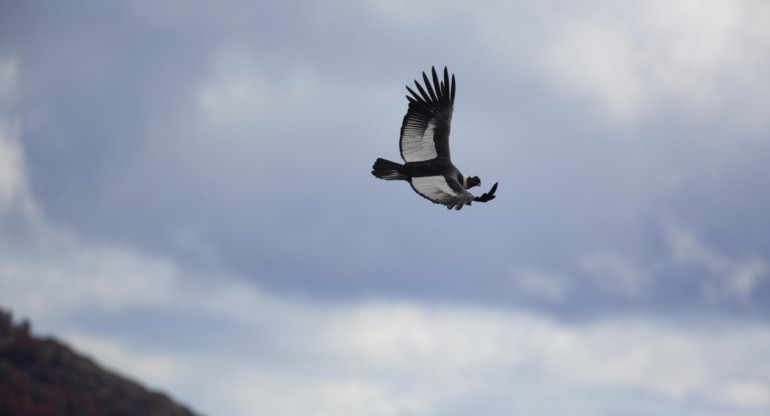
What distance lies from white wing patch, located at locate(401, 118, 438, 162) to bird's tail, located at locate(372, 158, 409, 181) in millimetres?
1331

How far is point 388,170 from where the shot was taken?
4131 centimetres

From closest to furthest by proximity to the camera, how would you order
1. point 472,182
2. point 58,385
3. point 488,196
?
point 488,196 → point 472,182 → point 58,385

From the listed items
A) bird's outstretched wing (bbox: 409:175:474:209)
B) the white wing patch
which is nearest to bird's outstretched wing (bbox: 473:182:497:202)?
bird's outstretched wing (bbox: 409:175:474:209)

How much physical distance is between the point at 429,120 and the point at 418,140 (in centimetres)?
137

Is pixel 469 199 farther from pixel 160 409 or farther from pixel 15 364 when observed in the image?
pixel 15 364

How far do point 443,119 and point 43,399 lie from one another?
498 feet

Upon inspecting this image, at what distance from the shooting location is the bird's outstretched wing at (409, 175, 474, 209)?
37625 mm

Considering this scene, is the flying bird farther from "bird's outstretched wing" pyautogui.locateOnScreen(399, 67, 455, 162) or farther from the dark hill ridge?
the dark hill ridge

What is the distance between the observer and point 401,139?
44.2 metres

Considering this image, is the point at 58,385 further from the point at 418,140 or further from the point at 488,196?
the point at 488,196

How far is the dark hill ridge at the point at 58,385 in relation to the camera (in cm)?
17100

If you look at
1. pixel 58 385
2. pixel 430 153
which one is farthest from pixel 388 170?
pixel 58 385

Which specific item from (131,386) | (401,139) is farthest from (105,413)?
(401,139)

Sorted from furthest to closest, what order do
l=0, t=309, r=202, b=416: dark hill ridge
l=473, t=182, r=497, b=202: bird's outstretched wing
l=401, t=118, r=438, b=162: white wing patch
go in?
l=0, t=309, r=202, b=416: dark hill ridge → l=401, t=118, r=438, b=162: white wing patch → l=473, t=182, r=497, b=202: bird's outstretched wing
